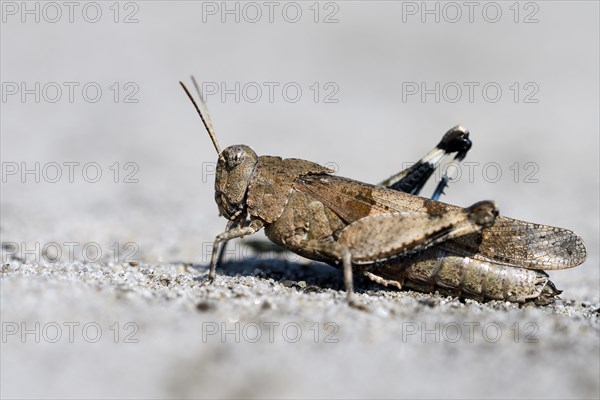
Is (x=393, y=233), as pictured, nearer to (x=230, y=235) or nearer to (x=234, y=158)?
(x=230, y=235)

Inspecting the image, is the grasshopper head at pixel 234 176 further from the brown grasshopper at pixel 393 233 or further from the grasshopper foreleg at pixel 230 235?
the grasshopper foreleg at pixel 230 235

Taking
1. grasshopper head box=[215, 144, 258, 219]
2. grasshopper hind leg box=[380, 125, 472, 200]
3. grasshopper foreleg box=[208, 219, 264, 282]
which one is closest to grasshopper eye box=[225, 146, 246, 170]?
grasshopper head box=[215, 144, 258, 219]

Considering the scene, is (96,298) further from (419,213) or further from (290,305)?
(419,213)

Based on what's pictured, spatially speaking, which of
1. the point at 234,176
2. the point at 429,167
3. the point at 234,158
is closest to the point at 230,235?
the point at 234,176

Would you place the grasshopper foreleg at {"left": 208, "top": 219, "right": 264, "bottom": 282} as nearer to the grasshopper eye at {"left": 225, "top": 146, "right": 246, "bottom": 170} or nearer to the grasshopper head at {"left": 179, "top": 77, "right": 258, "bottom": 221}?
the grasshopper head at {"left": 179, "top": 77, "right": 258, "bottom": 221}

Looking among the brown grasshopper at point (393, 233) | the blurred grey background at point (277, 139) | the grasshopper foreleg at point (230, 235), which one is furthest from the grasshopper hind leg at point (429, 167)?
the blurred grey background at point (277, 139)
